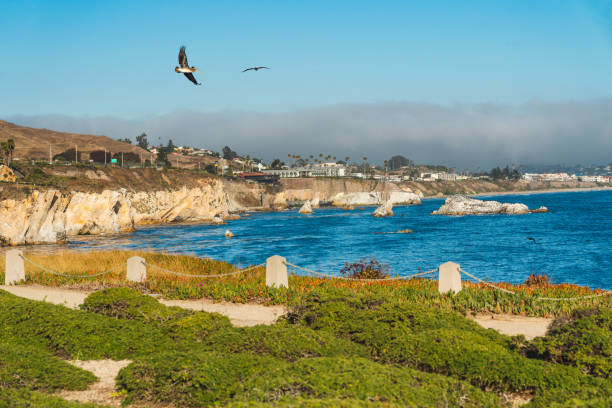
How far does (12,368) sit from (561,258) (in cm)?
4063

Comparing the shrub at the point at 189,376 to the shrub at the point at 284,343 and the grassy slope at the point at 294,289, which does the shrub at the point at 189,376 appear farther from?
the grassy slope at the point at 294,289

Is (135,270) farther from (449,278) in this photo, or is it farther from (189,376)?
(189,376)

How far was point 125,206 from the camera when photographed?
239 feet

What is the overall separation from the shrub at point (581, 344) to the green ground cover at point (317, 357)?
18mm

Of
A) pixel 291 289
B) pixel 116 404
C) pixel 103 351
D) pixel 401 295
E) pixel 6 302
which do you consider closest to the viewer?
pixel 116 404

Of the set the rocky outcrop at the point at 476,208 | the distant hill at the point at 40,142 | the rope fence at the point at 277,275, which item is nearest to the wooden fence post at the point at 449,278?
the rope fence at the point at 277,275

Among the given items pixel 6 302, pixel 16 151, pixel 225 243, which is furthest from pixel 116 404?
pixel 16 151

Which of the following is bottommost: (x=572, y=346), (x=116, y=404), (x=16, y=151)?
(x=116, y=404)

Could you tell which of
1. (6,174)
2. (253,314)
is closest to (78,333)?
(253,314)

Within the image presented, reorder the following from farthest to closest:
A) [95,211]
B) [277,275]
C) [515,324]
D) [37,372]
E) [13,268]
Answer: [95,211]
[13,268]
[277,275]
[515,324]
[37,372]

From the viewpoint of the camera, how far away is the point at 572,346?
7797 mm

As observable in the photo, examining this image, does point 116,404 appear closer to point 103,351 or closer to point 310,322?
point 103,351

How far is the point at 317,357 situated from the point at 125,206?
69.9m

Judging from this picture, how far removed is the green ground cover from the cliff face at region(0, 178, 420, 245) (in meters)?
46.6
